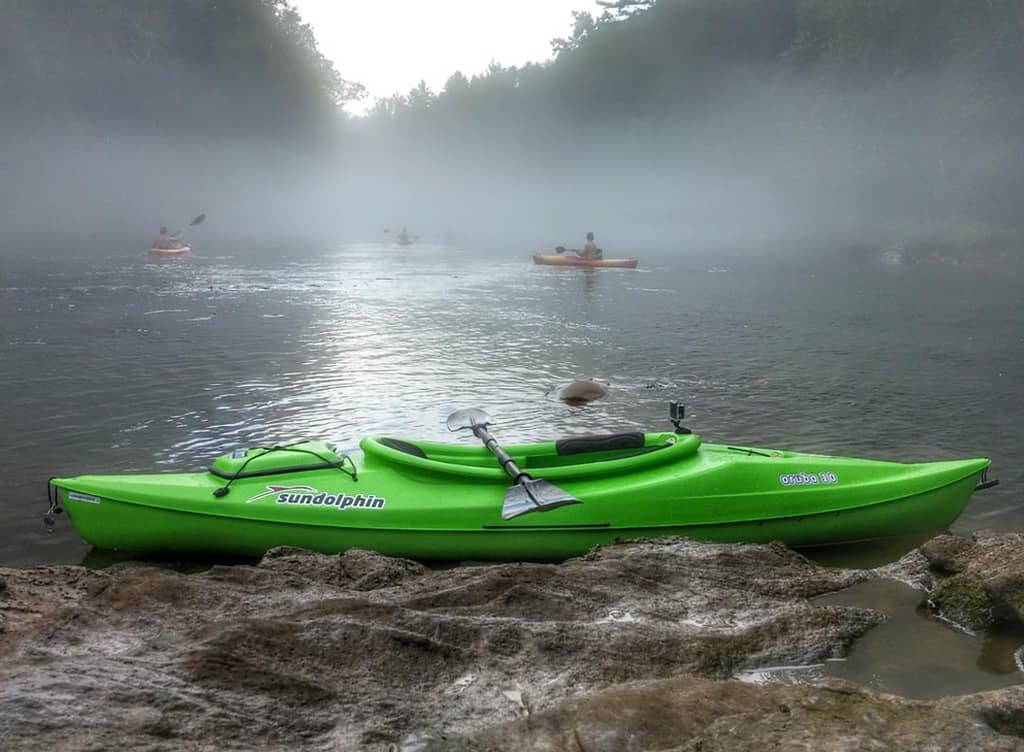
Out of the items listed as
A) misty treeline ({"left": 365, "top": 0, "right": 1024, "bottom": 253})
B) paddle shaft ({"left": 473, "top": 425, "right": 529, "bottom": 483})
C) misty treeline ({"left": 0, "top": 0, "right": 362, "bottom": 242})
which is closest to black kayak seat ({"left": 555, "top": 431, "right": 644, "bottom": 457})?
paddle shaft ({"left": 473, "top": 425, "right": 529, "bottom": 483})

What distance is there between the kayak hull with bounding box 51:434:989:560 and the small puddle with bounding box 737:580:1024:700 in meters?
1.31

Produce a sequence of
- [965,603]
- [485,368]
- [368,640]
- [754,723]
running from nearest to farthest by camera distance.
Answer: [754,723]
[368,640]
[965,603]
[485,368]

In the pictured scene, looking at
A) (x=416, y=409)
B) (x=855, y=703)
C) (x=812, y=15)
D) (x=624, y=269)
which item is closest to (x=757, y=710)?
(x=855, y=703)

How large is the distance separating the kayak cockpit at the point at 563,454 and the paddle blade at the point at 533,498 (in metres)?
0.19

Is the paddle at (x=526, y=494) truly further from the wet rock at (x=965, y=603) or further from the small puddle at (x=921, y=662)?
the wet rock at (x=965, y=603)

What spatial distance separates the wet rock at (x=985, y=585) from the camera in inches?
169

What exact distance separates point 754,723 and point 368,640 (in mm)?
1581

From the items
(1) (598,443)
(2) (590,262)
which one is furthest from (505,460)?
(2) (590,262)

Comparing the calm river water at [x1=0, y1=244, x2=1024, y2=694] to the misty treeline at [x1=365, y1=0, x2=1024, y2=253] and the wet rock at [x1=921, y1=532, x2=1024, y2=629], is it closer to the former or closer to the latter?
the wet rock at [x1=921, y1=532, x2=1024, y2=629]

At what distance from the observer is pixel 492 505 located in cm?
546

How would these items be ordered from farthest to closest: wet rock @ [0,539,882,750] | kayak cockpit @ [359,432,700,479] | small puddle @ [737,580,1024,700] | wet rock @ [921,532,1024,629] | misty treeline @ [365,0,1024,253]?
1. misty treeline @ [365,0,1024,253]
2. kayak cockpit @ [359,432,700,479]
3. wet rock @ [921,532,1024,629]
4. small puddle @ [737,580,1024,700]
5. wet rock @ [0,539,882,750]

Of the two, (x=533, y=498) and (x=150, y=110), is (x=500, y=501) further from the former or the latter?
(x=150, y=110)

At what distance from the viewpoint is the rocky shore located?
9.60 ft

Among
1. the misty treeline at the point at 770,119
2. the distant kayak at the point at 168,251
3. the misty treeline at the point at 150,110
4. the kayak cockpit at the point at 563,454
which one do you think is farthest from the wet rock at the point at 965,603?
the misty treeline at the point at 150,110
